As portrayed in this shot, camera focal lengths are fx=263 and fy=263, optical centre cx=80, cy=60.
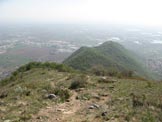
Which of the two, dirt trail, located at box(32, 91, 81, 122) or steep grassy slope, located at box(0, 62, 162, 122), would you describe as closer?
steep grassy slope, located at box(0, 62, 162, 122)

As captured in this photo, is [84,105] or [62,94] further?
[62,94]

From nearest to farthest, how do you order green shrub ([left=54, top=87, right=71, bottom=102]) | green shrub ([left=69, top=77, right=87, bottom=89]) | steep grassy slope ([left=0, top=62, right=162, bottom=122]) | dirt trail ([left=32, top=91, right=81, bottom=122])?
steep grassy slope ([left=0, top=62, right=162, bottom=122])
dirt trail ([left=32, top=91, right=81, bottom=122])
green shrub ([left=54, top=87, right=71, bottom=102])
green shrub ([left=69, top=77, right=87, bottom=89])

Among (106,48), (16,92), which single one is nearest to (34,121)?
(16,92)

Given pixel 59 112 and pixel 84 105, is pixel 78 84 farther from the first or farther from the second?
pixel 59 112

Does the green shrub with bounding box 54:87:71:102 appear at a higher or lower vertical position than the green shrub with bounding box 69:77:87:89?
higher

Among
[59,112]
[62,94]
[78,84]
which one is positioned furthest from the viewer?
[78,84]

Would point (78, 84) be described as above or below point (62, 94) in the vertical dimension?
below

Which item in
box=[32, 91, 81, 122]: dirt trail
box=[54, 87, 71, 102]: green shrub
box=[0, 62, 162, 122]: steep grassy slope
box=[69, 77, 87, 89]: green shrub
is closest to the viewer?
Answer: box=[0, 62, 162, 122]: steep grassy slope

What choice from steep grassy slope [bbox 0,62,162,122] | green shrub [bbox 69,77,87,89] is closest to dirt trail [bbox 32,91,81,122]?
steep grassy slope [bbox 0,62,162,122]

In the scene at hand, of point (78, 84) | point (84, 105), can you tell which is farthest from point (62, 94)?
point (78, 84)

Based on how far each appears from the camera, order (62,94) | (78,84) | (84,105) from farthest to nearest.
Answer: (78,84) → (62,94) → (84,105)

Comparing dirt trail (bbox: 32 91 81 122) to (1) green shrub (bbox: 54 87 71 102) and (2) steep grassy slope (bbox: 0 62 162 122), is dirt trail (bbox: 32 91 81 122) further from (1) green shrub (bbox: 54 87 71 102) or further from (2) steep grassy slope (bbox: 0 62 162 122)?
(1) green shrub (bbox: 54 87 71 102)
